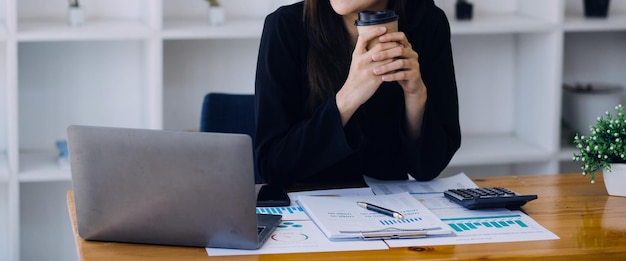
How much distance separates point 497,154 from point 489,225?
1.74m

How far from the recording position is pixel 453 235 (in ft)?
5.50

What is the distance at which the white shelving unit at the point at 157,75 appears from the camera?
3225 mm

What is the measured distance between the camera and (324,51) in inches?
84.6

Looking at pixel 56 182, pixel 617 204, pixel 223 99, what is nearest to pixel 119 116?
pixel 56 182

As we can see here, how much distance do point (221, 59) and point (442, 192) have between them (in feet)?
5.46

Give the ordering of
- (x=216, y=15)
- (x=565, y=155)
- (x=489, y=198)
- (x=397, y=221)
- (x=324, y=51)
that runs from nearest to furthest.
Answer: (x=397, y=221) → (x=489, y=198) → (x=324, y=51) → (x=216, y=15) → (x=565, y=155)

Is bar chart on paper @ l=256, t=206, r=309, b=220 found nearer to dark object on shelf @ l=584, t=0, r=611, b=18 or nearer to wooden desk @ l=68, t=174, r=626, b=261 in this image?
wooden desk @ l=68, t=174, r=626, b=261

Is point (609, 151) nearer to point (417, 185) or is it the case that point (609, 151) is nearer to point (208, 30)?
point (417, 185)

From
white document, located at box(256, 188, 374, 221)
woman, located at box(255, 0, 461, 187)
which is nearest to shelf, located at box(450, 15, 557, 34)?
woman, located at box(255, 0, 461, 187)

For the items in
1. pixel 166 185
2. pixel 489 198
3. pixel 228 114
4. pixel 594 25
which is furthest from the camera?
pixel 594 25

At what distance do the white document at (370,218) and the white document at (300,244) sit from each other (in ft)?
0.07

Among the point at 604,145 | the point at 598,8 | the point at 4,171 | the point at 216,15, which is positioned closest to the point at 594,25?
the point at 598,8

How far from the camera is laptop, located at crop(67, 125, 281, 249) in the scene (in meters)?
1.53

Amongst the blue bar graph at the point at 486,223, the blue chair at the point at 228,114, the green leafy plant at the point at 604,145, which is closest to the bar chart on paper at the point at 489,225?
the blue bar graph at the point at 486,223
